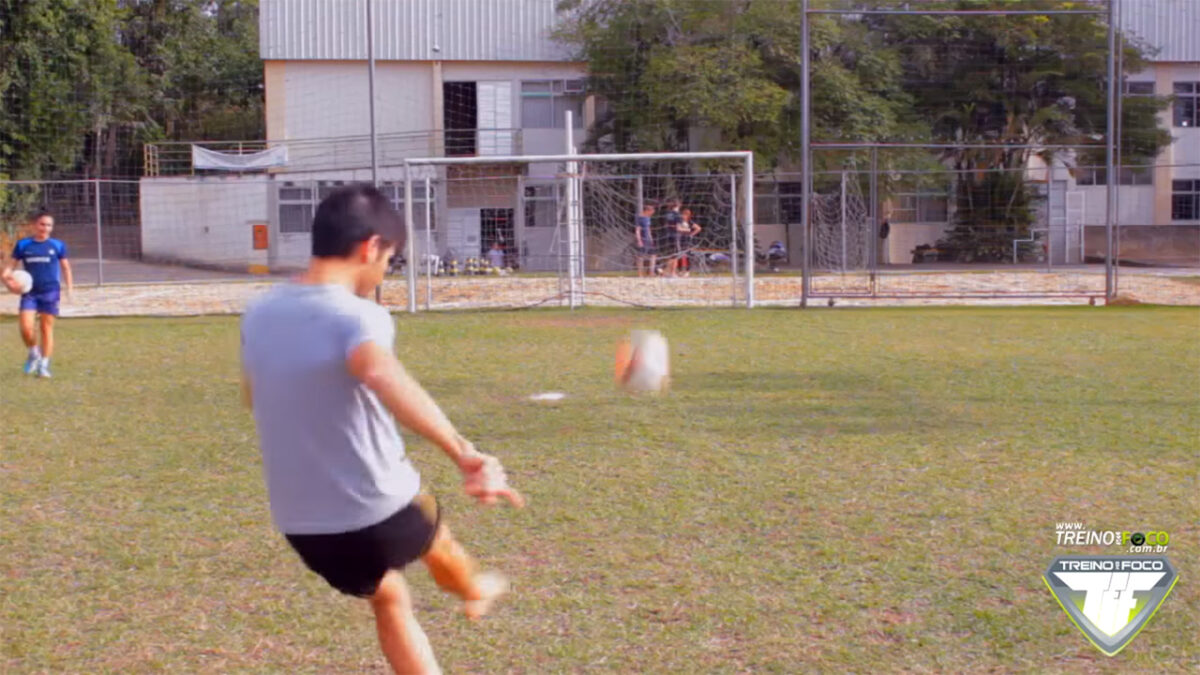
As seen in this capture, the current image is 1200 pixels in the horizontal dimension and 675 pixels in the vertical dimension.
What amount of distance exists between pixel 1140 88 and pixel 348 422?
1406 inches

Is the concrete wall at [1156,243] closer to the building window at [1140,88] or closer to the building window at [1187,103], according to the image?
the building window at [1187,103]

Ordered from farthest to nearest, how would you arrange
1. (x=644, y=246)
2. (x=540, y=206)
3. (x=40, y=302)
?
(x=540, y=206) < (x=644, y=246) < (x=40, y=302)

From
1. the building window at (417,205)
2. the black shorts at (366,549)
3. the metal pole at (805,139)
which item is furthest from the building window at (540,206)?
the black shorts at (366,549)

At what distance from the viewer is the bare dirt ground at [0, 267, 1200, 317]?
19.3m

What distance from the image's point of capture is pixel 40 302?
→ 11633mm

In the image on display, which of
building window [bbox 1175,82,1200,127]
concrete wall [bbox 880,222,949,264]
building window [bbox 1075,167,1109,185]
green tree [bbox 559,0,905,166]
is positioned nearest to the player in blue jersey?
green tree [bbox 559,0,905,166]

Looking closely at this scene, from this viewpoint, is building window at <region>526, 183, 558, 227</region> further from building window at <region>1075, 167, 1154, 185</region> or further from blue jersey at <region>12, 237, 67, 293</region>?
building window at <region>1075, 167, 1154, 185</region>

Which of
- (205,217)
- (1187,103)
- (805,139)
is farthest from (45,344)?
(1187,103)

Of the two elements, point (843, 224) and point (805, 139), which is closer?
point (805, 139)

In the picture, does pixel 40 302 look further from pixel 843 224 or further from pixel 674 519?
pixel 843 224

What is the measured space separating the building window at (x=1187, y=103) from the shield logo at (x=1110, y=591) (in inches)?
1311

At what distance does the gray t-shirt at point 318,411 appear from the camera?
310cm

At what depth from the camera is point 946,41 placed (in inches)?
1230

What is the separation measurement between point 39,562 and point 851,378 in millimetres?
6874
